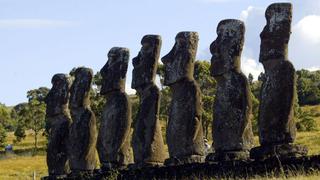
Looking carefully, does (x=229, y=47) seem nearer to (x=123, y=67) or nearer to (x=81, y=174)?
(x=123, y=67)

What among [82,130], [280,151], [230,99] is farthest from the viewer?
[82,130]

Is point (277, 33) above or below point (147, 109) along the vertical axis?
above

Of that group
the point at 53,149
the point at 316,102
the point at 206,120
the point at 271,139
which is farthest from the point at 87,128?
the point at 316,102

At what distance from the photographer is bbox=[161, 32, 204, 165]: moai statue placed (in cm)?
1856

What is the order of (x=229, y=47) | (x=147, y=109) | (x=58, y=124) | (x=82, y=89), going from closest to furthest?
(x=229, y=47)
(x=147, y=109)
(x=82, y=89)
(x=58, y=124)

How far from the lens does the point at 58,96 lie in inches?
936

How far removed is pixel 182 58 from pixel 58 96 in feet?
19.6

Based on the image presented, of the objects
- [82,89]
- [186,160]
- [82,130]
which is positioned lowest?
[186,160]

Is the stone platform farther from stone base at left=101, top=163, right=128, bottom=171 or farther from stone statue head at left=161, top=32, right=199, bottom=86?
stone statue head at left=161, top=32, right=199, bottom=86

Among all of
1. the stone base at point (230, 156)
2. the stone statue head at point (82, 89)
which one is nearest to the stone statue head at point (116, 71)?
the stone statue head at point (82, 89)

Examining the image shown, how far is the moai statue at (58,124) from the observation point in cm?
2314

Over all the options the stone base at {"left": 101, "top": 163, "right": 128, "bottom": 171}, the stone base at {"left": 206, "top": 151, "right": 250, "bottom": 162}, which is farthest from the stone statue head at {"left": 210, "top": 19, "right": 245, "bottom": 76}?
the stone base at {"left": 101, "top": 163, "right": 128, "bottom": 171}

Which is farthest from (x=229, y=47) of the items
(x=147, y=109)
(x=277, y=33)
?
(x=147, y=109)

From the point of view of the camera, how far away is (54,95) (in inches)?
938
